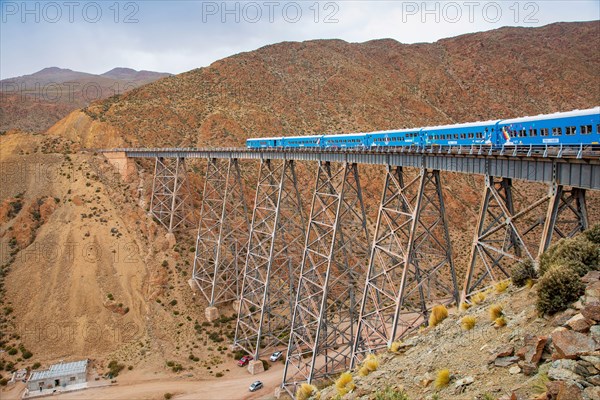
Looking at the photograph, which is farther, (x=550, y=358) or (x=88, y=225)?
(x=88, y=225)

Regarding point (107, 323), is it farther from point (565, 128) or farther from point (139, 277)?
point (565, 128)

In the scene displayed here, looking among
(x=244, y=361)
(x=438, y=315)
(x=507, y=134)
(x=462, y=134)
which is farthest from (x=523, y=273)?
(x=244, y=361)

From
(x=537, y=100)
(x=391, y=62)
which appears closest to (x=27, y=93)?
(x=391, y=62)

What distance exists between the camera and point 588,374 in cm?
624

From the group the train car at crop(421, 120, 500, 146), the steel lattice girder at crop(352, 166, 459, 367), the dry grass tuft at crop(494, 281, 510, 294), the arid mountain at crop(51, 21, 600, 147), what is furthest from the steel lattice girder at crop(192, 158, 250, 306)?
the dry grass tuft at crop(494, 281, 510, 294)

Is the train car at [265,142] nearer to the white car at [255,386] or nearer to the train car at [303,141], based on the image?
the train car at [303,141]

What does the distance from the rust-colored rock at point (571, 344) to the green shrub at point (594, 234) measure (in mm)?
3692

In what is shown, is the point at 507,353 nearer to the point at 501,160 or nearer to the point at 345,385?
the point at 345,385

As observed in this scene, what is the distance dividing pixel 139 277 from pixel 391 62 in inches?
2771

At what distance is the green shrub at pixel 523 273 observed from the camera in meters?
10.7

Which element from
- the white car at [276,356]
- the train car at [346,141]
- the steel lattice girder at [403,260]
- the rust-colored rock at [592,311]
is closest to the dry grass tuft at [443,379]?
the rust-colored rock at [592,311]

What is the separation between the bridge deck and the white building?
65.9 ft

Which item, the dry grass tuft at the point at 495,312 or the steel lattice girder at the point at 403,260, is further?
the steel lattice girder at the point at 403,260

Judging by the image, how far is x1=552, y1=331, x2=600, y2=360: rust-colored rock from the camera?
6543 mm
